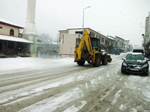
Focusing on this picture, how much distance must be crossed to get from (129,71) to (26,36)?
30.4m

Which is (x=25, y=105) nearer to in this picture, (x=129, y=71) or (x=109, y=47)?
(x=129, y=71)

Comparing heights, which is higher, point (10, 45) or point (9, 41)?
point (9, 41)

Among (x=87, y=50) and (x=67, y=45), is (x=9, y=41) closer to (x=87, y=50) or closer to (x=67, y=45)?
(x=67, y=45)

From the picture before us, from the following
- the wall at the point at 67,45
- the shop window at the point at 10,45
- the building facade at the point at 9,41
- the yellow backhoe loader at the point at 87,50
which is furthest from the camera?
the wall at the point at 67,45

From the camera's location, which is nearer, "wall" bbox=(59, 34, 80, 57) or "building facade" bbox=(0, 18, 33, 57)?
"building facade" bbox=(0, 18, 33, 57)

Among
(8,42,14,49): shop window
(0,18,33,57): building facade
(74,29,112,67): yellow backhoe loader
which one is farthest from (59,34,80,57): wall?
(74,29,112,67): yellow backhoe loader

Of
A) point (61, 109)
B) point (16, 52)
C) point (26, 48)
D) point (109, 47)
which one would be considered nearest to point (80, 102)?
point (61, 109)

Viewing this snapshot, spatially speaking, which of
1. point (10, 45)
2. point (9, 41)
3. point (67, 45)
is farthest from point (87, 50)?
point (67, 45)

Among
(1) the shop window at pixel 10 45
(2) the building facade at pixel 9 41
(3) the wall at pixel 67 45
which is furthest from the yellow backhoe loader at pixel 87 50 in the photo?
(3) the wall at pixel 67 45

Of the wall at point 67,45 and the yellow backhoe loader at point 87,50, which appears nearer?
the yellow backhoe loader at point 87,50

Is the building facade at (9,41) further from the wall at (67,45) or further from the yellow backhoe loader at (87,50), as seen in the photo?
the yellow backhoe loader at (87,50)

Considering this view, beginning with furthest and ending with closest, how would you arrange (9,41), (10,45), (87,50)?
(10,45) < (9,41) < (87,50)

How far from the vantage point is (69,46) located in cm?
3656

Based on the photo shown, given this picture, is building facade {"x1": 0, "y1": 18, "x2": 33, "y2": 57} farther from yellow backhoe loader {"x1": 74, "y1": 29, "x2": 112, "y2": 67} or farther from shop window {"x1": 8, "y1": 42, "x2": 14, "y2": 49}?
yellow backhoe loader {"x1": 74, "y1": 29, "x2": 112, "y2": 67}
